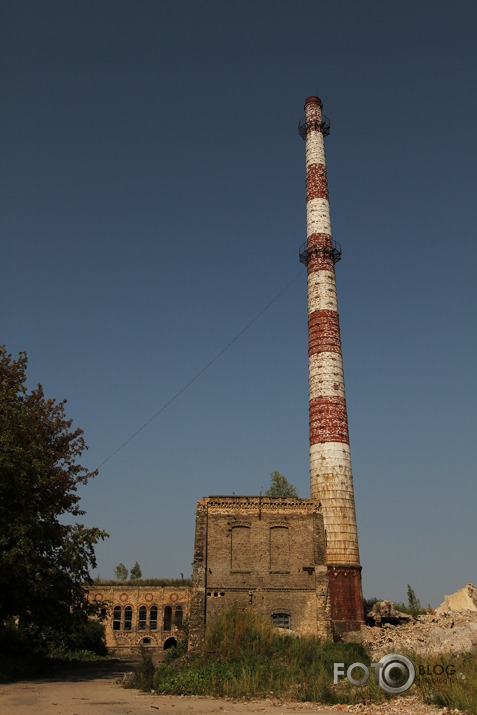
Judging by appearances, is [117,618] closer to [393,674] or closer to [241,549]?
[241,549]

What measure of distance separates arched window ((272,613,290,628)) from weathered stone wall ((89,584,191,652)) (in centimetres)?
1499

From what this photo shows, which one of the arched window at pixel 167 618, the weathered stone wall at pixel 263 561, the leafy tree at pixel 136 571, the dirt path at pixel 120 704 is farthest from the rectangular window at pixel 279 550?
the leafy tree at pixel 136 571

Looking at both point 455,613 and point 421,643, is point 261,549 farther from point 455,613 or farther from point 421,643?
point 455,613

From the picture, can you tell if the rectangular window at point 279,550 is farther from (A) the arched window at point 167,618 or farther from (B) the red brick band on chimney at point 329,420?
(A) the arched window at point 167,618

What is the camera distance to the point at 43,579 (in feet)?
58.5

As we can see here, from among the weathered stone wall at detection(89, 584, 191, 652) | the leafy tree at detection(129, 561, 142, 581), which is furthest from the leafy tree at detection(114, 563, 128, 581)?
the weathered stone wall at detection(89, 584, 191, 652)

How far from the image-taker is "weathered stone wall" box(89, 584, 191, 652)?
35406mm

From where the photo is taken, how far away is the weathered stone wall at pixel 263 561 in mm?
21812

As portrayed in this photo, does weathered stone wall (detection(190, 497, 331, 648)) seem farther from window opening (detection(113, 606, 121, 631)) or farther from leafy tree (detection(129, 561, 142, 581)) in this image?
leafy tree (detection(129, 561, 142, 581))

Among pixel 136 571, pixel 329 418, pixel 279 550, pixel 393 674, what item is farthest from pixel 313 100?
pixel 136 571

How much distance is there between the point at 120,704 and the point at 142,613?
24406 mm

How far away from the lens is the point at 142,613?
3606cm

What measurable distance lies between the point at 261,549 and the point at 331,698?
1035 cm

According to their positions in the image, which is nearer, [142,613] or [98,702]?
[98,702]
